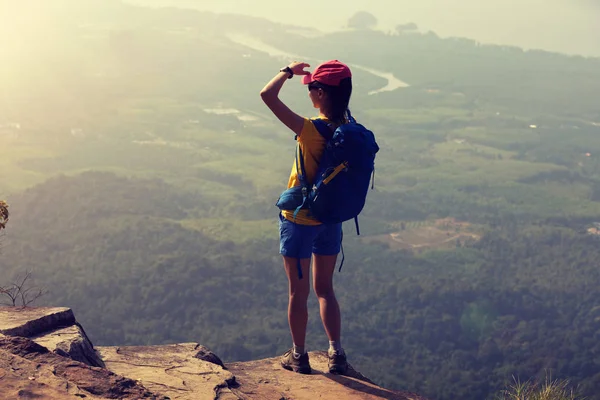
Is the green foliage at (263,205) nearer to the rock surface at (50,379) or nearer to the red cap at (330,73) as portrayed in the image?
the red cap at (330,73)

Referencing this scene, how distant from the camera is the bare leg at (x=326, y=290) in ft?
19.3

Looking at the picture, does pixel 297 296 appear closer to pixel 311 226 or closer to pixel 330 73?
pixel 311 226

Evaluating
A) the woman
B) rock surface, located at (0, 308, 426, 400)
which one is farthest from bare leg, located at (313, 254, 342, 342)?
rock surface, located at (0, 308, 426, 400)

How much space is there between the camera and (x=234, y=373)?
6395 mm

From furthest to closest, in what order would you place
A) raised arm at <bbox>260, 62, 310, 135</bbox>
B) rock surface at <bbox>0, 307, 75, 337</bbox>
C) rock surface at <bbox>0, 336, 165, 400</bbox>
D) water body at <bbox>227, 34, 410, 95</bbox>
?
water body at <bbox>227, 34, 410, 95</bbox>, rock surface at <bbox>0, 307, 75, 337</bbox>, raised arm at <bbox>260, 62, 310, 135</bbox>, rock surface at <bbox>0, 336, 165, 400</bbox>

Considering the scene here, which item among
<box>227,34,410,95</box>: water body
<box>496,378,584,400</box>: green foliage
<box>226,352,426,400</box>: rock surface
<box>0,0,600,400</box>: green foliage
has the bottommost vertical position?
<box>0,0,600,400</box>: green foliage

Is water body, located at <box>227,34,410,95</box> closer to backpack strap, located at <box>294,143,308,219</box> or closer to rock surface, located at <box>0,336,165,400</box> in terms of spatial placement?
backpack strap, located at <box>294,143,308,219</box>

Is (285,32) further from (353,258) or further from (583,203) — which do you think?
(353,258)

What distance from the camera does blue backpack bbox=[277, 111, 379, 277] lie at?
211 inches

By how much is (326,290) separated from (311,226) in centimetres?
63

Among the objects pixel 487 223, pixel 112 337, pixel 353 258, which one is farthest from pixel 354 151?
pixel 487 223

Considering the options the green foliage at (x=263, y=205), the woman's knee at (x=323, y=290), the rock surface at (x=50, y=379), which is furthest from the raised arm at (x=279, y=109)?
the green foliage at (x=263, y=205)

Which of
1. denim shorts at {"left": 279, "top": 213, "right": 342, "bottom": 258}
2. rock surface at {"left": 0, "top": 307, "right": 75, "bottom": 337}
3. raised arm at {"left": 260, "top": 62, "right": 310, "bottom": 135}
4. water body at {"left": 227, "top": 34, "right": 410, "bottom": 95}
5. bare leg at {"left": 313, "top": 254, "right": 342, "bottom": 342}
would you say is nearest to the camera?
raised arm at {"left": 260, "top": 62, "right": 310, "bottom": 135}

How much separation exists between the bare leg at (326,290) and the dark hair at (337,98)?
1087mm
